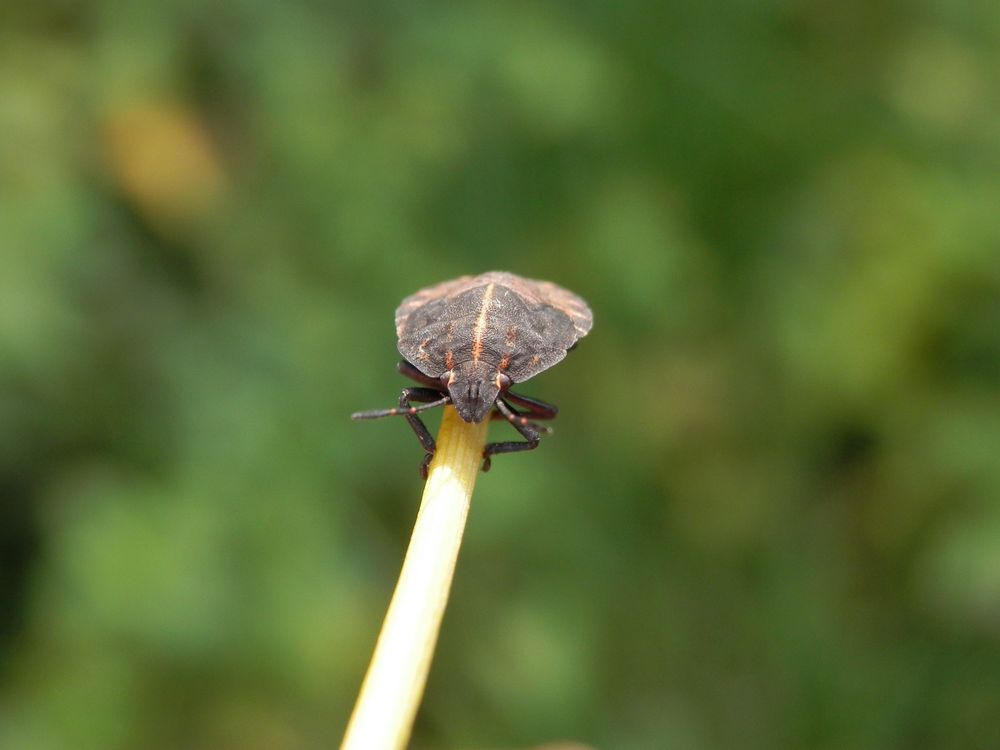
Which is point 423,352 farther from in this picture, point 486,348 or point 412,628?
point 412,628

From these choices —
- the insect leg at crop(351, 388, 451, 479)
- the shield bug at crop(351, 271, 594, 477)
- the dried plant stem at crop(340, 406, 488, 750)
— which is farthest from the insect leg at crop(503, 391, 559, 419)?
the dried plant stem at crop(340, 406, 488, 750)

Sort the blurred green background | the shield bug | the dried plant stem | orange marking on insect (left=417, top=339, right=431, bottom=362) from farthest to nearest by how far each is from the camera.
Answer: the blurred green background, orange marking on insect (left=417, top=339, right=431, bottom=362), the shield bug, the dried plant stem

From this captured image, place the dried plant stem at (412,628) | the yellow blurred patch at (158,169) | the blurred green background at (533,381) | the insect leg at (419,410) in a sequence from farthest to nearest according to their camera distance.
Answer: the yellow blurred patch at (158,169) < the blurred green background at (533,381) < the insect leg at (419,410) < the dried plant stem at (412,628)

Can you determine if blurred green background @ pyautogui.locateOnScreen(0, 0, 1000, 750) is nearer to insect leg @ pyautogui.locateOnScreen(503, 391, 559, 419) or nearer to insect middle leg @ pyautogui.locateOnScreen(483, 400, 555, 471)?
insect leg @ pyautogui.locateOnScreen(503, 391, 559, 419)

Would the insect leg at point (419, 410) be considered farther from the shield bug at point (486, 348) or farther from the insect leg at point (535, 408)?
the insect leg at point (535, 408)

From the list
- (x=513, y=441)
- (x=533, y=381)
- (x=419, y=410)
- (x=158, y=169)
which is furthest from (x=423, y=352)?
(x=158, y=169)

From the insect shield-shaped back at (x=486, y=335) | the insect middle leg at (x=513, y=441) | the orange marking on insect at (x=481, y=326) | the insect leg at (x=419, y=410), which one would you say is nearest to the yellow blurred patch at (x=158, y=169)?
the insect shield-shaped back at (x=486, y=335)

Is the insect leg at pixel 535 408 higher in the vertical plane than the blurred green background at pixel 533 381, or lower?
lower
